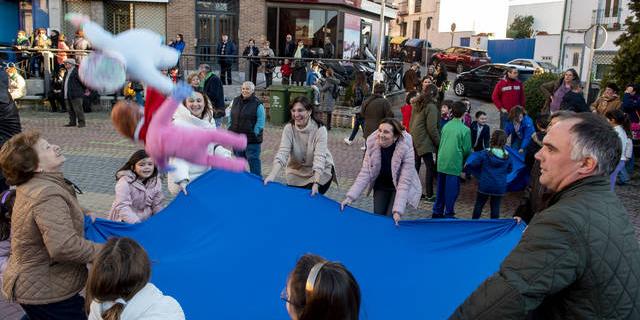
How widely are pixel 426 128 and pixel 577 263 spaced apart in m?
7.25

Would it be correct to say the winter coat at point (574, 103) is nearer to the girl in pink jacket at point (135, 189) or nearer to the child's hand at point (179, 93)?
the girl in pink jacket at point (135, 189)

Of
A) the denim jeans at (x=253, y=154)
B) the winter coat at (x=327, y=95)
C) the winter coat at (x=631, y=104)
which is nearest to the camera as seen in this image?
the denim jeans at (x=253, y=154)

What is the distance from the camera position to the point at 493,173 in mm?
7762

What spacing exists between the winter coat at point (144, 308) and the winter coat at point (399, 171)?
323cm

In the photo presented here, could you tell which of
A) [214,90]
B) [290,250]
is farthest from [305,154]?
[214,90]

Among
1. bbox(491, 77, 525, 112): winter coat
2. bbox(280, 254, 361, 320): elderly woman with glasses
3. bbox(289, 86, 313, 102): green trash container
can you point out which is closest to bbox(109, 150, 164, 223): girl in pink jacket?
bbox(280, 254, 361, 320): elderly woman with glasses

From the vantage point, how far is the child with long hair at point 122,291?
2.84 m

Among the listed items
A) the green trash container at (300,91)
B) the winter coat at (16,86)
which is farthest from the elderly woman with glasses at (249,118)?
the winter coat at (16,86)

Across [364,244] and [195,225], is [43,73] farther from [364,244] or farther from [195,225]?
[364,244]

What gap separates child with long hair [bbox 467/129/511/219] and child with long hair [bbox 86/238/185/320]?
18.9 feet

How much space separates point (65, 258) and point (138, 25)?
78.9 ft

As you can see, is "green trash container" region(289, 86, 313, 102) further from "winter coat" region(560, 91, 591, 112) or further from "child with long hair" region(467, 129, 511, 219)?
"child with long hair" region(467, 129, 511, 219)

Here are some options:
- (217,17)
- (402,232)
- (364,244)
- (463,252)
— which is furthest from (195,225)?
(217,17)

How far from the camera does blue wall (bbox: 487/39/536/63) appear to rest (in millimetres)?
41622
